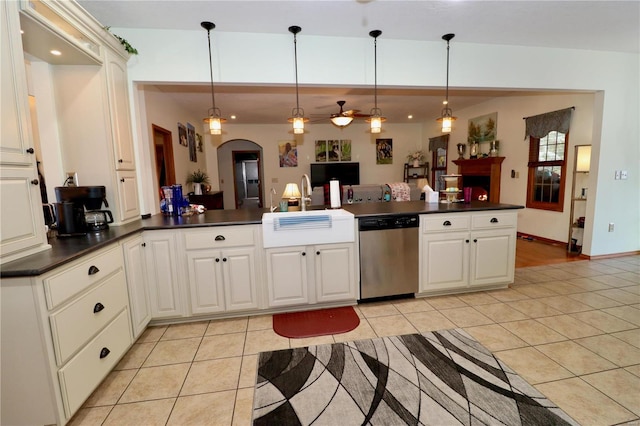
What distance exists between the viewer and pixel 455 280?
9.98ft

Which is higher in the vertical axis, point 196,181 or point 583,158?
point 583,158

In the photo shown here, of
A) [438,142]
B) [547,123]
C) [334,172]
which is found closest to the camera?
[547,123]

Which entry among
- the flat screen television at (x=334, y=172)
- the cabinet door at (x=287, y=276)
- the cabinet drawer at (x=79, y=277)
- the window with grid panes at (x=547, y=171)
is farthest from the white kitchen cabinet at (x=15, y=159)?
the flat screen television at (x=334, y=172)

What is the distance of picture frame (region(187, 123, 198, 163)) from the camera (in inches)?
239

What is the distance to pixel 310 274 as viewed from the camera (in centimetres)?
274

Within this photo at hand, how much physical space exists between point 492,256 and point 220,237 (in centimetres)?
269

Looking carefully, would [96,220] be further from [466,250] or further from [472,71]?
[472,71]

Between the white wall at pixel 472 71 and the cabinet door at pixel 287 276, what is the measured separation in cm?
172

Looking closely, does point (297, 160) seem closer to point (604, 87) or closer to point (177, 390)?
point (604, 87)

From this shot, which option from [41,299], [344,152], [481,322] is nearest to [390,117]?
[344,152]

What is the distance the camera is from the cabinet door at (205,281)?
2.55m

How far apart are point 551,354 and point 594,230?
308 cm

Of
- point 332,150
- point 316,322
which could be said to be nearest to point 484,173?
point 332,150

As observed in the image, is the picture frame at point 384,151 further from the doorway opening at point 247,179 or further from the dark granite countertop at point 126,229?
the dark granite countertop at point 126,229
